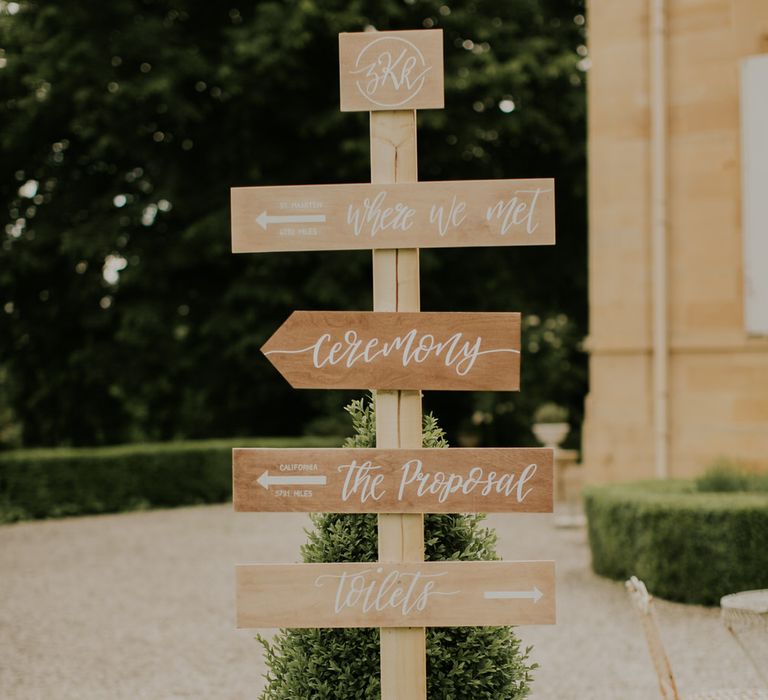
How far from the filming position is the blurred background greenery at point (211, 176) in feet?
48.9

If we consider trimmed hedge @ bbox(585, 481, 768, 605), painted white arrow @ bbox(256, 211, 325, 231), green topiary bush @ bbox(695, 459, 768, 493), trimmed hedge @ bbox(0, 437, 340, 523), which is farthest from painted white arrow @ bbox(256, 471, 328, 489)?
trimmed hedge @ bbox(0, 437, 340, 523)

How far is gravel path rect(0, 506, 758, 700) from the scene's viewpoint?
18.3 ft

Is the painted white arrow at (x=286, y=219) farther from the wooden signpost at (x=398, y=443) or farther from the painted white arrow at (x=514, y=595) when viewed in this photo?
the painted white arrow at (x=514, y=595)

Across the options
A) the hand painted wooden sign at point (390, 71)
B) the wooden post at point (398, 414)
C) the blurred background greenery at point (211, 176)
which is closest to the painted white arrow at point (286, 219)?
the wooden post at point (398, 414)

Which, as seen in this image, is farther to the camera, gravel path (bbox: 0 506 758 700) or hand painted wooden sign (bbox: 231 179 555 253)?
gravel path (bbox: 0 506 758 700)

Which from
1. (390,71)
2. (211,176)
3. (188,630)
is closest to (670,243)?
(188,630)

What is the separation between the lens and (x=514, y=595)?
124 inches

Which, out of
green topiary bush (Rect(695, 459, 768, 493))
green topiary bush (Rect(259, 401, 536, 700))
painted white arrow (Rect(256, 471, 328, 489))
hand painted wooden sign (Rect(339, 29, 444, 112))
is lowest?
green topiary bush (Rect(695, 459, 768, 493))

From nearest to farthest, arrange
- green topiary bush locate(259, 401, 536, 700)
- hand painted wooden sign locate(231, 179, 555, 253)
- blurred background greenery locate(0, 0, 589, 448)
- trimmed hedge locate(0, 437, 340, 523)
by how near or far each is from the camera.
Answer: hand painted wooden sign locate(231, 179, 555, 253) → green topiary bush locate(259, 401, 536, 700) → trimmed hedge locate(0, 437, 340, 523) → blurred background greenery locate(0, 0, 589, 448)

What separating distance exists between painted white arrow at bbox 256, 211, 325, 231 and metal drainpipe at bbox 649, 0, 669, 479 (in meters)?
7.64

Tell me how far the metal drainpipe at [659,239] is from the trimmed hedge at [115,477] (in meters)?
6.64

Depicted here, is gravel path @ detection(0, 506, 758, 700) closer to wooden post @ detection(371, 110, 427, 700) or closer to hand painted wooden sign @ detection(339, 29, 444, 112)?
wooden post @ detection(371, 110, 427, 700)

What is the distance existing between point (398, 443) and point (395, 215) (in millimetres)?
747

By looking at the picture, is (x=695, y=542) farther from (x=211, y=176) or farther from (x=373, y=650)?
(x=211, y=176)
